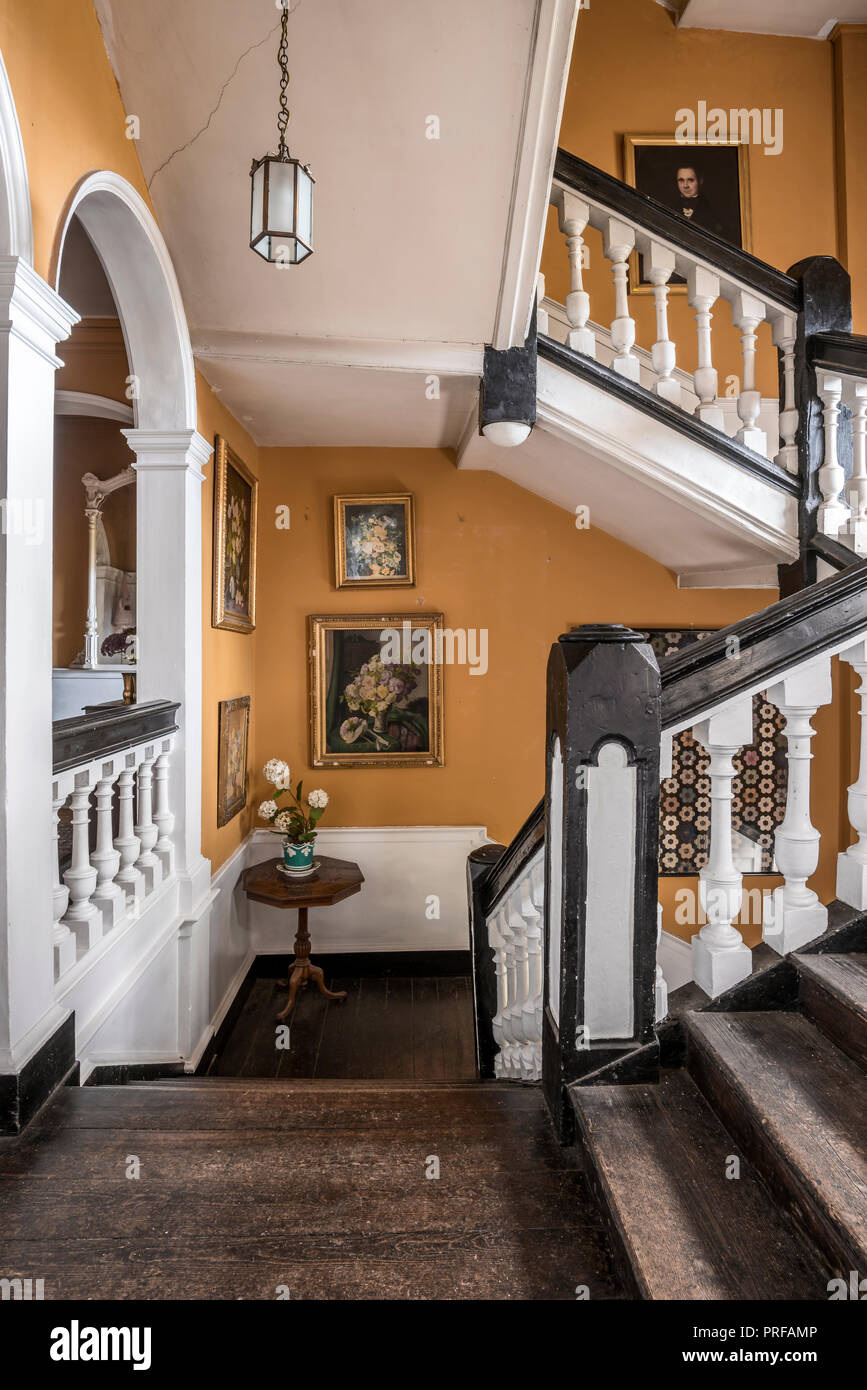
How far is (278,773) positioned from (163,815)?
1.20 meters

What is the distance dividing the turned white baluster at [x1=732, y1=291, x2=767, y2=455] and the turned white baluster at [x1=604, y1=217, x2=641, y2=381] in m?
0.43

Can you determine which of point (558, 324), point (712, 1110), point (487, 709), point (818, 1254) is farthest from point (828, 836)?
point (818, 1254)

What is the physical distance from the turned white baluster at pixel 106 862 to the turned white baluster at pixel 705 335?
265cm

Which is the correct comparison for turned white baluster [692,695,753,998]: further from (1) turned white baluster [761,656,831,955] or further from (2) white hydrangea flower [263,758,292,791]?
(2) white hydrangea flower [263,758,292,791]

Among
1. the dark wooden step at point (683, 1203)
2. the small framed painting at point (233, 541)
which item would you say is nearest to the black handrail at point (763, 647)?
the dark wooden step at point (683, 1203)

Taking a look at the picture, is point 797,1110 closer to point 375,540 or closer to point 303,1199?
point 303,1199

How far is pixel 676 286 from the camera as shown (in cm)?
441

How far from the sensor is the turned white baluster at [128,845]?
257 centimetres

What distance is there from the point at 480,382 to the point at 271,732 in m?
2.31

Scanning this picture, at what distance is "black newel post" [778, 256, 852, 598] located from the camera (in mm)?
3064

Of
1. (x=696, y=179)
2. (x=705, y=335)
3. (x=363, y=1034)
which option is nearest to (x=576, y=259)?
(x=705, y=335)

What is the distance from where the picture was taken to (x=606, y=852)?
1.54 metres

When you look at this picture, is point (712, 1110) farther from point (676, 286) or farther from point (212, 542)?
point (676, 286)

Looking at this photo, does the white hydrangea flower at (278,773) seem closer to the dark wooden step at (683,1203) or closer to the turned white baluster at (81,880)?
the turned white baluster at (81,880)
